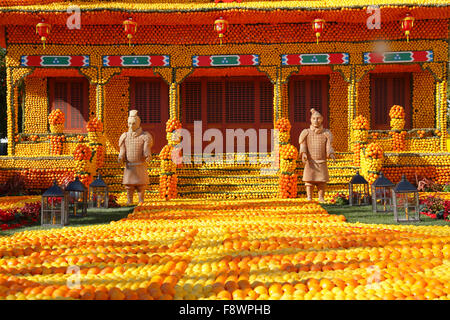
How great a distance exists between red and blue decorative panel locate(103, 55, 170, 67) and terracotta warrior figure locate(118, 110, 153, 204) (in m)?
4.34

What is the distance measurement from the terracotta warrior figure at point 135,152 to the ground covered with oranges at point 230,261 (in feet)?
8.41

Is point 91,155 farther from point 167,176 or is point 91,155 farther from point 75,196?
point 75,196

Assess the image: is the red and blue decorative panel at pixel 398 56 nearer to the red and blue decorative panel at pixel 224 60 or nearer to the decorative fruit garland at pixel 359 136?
the decorative fruit garland at pixel 359 136

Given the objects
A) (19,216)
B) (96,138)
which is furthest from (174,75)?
(19,216)

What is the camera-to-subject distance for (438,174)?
39.9 feet

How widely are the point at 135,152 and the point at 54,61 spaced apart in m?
5.80

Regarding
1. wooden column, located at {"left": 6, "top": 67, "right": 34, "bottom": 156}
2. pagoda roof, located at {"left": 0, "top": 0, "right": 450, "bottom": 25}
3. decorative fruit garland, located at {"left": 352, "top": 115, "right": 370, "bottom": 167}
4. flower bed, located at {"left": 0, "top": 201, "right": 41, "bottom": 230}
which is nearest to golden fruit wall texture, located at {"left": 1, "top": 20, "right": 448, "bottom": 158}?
wooden column, located at {"left": 6, "top": 67, "right": 34, "bottom": 156}

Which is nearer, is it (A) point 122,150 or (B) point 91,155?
(A) point 122,150

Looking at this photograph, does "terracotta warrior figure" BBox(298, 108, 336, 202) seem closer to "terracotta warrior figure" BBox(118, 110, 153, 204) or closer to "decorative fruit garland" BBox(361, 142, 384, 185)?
"decorative fruit garland" BBox(361, 142, 384, 185)

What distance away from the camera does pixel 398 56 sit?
13.8 meters

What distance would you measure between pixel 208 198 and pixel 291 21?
5.93 m

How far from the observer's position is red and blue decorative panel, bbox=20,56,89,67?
45.4ft

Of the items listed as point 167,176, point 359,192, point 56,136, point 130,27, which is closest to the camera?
point 359,192
